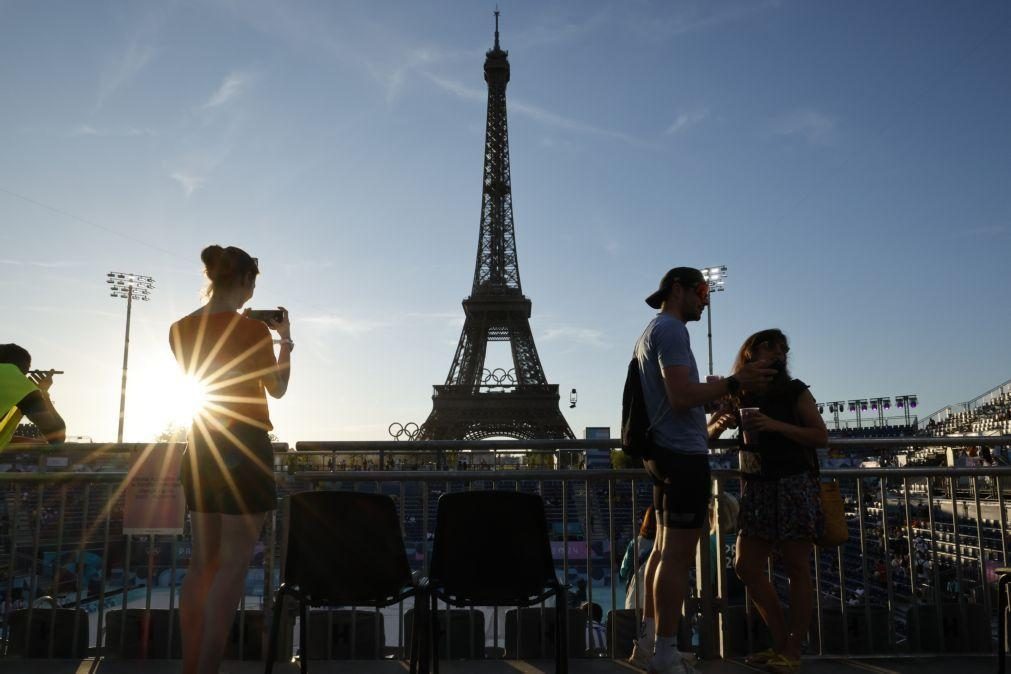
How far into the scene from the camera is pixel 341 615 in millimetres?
4363

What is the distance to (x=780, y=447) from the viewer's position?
381 cm

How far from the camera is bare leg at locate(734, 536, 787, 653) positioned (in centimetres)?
386

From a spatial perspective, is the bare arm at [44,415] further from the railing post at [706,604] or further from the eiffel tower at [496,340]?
the eiffel tower at [496,340]

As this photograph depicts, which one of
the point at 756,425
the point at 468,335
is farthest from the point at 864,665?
the point at 468,335

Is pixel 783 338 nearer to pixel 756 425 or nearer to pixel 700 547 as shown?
pixel 756 425

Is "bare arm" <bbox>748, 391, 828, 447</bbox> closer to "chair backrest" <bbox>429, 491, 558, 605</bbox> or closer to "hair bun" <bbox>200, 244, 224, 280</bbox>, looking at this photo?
"chair backrest" <bbox>429, 491, 558, 605</bbox>

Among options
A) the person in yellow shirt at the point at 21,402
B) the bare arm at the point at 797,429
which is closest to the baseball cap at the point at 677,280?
the bare arm at the point at 797,429

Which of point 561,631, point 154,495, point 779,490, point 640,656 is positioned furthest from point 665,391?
point 154,495

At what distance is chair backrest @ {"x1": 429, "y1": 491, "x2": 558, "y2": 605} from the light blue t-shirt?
68 centimetres

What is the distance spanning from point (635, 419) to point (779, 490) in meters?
0.88

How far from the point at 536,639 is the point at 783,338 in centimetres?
224

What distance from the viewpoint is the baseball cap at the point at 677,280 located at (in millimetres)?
3641

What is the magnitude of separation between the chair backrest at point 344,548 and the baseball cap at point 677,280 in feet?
5.39

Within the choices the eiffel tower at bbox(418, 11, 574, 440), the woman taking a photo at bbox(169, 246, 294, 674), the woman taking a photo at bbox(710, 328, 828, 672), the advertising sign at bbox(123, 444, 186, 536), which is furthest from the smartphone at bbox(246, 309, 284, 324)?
the eiffel tower at bbox(418, 11, 574, 440)
